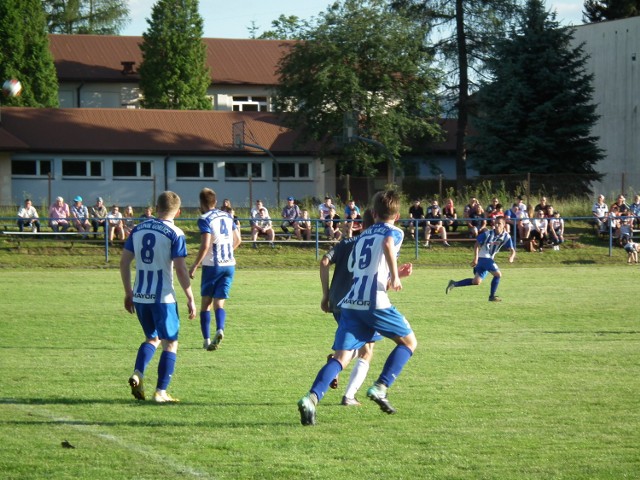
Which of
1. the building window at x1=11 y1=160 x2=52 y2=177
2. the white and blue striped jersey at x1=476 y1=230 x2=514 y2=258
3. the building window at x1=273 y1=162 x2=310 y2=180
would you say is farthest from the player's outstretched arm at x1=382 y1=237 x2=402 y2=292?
the building window at x1=273 y1=162 x2=310 y2=180

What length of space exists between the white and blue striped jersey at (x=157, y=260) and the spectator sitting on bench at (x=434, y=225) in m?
23.2

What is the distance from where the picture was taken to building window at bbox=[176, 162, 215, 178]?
5350 cm

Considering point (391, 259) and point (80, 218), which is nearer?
point (391, 259)

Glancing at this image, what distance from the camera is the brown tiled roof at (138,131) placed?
51656mm

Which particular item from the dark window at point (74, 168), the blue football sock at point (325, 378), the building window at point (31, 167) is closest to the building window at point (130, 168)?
the dark window at point (74, 168)

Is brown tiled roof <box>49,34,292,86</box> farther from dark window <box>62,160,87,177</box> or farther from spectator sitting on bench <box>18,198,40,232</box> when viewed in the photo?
spectator sitting on bench <box>18,198,40,232</box>

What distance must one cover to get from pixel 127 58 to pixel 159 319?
57.4 m

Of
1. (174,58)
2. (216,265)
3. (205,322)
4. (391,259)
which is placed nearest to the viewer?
(391,259)

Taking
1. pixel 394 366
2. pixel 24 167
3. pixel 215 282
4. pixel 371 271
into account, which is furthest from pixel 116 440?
pixel 24 167

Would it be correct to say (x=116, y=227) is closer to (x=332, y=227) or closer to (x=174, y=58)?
(x=332, y=227)

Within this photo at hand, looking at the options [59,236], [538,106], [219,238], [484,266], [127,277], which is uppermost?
[538,106]

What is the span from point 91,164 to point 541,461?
4811 cm

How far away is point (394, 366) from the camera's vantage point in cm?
786

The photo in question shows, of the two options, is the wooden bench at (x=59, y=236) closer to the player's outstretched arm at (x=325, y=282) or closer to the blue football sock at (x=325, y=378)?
the player's outstretched arm at (x=325, y=282)
